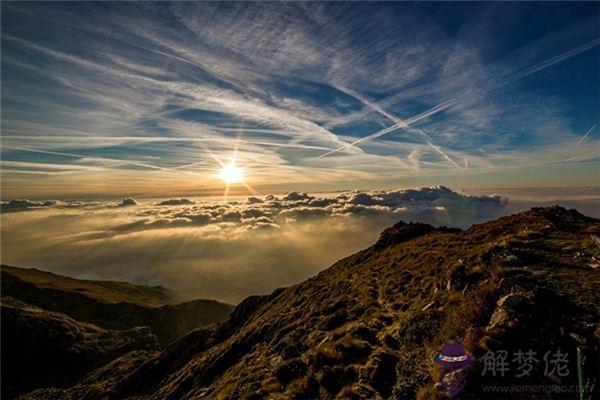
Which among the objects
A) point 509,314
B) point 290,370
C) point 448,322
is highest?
point 509,314

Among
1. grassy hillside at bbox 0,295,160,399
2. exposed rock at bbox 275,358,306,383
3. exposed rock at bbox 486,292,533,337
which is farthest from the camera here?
grassy hillside at bbox 0,295,160,399

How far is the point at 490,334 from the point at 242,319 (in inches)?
2938

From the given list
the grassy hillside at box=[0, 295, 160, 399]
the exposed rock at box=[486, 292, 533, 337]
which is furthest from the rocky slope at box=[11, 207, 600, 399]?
the grassy hillside at box=[0, 295, 160, 399]

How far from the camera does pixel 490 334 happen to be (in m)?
14.5

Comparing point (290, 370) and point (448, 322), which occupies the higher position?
point (448, 322)

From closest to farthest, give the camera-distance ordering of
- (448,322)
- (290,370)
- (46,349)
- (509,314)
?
(509,314)
(448,322)
(290,370)
(46,349)

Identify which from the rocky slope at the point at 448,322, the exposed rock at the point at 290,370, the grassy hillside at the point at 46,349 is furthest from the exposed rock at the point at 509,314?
the grassy hillside at the point at 46,349

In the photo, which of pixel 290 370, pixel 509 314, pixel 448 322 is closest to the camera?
pixel 509 314

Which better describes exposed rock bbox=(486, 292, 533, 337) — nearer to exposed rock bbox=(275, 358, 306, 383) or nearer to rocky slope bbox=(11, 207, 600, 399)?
rocky slope bbox=(11, 207, 600, 399)

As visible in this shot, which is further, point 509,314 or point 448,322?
point 448,322

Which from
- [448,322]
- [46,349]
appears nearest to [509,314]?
[448,322]

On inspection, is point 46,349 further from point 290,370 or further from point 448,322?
point 448,322

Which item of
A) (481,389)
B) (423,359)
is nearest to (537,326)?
(481,389)

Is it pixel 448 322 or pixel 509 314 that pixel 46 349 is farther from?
pixel 509 314
